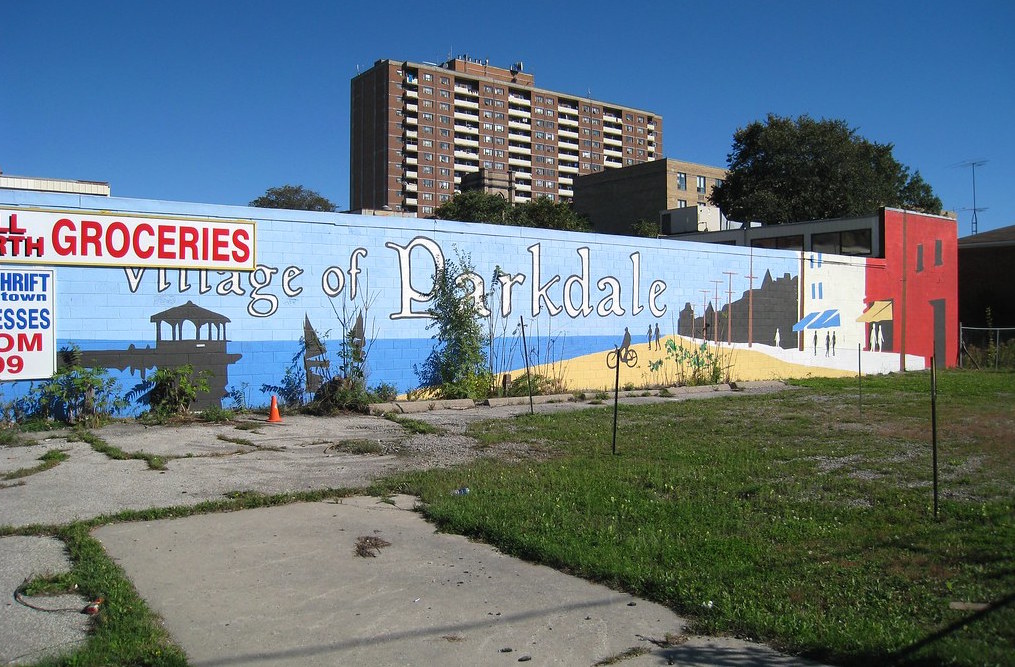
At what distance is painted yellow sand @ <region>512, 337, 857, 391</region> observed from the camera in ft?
65.8

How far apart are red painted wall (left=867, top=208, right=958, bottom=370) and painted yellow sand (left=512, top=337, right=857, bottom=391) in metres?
2.81

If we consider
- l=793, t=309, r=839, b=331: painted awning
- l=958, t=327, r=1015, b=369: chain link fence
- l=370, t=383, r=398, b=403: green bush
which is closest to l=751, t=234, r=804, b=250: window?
l=793, t=309, r=839, b=331: painted awning

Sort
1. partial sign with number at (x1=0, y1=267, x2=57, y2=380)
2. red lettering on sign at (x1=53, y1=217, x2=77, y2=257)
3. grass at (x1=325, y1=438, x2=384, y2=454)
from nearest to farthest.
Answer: grass at (x1=325, y1=438, x2=384, y2=454) → partial sign with number at (x1=0, y1=267, x2=57, y2=380) → red lettering on sign at (x1=53, y1=217, x2=77, y2=257)

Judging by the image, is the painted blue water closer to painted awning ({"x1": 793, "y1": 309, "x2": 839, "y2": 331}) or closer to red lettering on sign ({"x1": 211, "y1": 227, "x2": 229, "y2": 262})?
red lettering on sign ({"x1": 211, "y1": 227, "x2": 229, "y2": 262})

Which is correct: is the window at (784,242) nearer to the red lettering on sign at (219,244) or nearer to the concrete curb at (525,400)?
the concrete curb at (525,400)

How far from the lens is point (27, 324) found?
12.9 m

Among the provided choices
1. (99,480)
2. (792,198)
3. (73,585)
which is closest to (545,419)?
(99,480)

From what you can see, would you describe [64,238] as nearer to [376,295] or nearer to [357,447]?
[376,295]

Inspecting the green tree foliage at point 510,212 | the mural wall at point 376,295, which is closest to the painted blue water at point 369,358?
the mural wall at point 376,295

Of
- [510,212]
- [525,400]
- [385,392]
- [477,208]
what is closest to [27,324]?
[385,392]

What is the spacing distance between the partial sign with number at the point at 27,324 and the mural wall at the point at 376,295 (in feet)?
0.67

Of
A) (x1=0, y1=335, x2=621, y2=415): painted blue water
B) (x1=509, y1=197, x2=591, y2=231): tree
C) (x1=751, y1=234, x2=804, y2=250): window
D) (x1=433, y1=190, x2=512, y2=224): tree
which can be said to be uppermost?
(x1=433, y1=190, x2=512, y2=224): tree

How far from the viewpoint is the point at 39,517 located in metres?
7.48

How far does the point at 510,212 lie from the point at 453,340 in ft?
146
